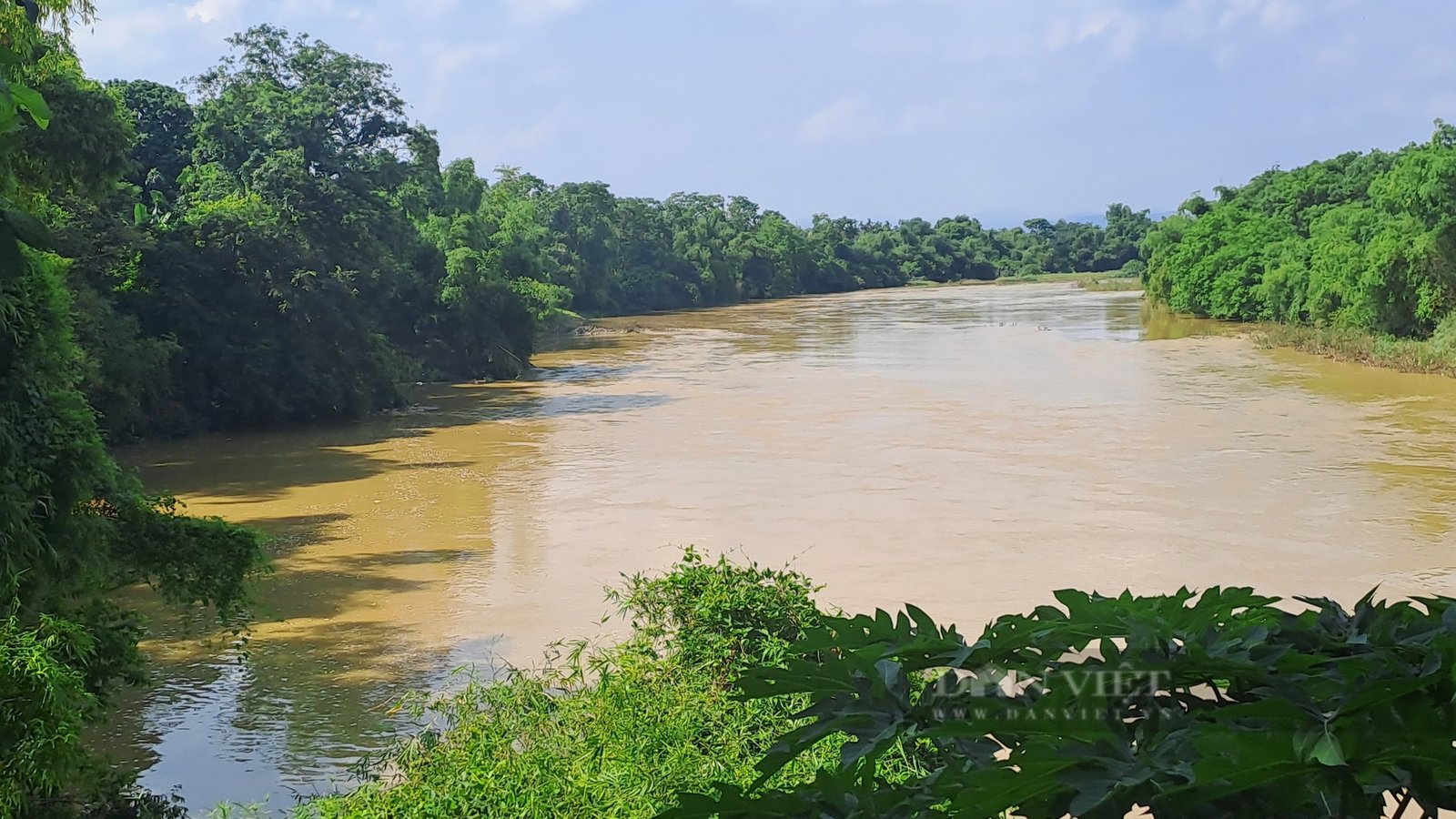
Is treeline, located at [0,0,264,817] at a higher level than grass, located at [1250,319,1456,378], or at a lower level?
higher

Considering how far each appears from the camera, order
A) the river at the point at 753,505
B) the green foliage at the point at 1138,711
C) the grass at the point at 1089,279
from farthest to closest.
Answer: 1. the grass at the point at 1089,279
2. the river at the point at 753,505
3. the green foliage at the point at 1138,711

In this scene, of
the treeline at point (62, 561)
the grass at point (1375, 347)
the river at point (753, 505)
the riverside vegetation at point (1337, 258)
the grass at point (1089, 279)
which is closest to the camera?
the treeline at point (62, 561)

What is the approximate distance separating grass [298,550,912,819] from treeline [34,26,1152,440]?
679cm

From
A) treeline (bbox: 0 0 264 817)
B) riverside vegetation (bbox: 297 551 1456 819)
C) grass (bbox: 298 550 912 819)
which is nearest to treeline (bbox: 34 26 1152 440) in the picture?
treeline (bbox: 0 0 264 817)

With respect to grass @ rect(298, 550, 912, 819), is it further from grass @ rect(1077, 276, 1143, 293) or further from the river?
grass @ rect(1077, 276, 1143, 293)

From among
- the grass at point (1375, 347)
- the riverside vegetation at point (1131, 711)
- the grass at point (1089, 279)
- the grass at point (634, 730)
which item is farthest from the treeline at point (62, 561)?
the grass at point (1089, 279)

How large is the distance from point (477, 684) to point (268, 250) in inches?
612

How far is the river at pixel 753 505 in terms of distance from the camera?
923 cm

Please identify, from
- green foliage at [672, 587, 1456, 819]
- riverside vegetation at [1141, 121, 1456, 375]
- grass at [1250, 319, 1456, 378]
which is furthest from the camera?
riverside vegetation at [1141, 121, 1456, 375]

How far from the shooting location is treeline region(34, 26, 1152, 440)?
16.7 m

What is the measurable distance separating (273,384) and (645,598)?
15.0 meters

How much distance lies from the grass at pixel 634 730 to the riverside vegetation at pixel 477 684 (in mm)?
18

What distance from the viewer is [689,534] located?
1330 centimetres

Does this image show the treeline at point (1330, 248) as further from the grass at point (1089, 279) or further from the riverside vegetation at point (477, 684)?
the grass at point (1089, 279)
